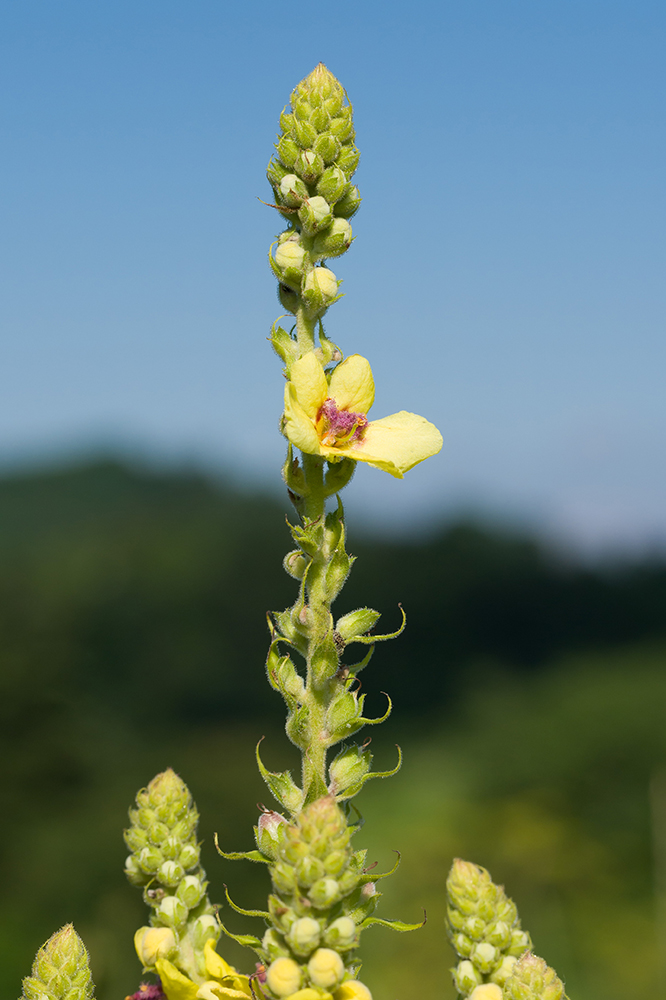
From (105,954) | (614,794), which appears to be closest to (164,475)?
(614,794)

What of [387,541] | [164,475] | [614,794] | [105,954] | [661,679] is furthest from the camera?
[164,475]

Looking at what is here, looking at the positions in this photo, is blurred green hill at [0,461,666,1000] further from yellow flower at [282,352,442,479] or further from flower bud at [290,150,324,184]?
flower bud at [290,150,324,184]

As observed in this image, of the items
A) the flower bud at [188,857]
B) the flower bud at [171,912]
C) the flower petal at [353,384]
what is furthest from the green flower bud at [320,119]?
the flower bud at [171,912]

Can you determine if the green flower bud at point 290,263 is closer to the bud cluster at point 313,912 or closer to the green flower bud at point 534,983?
the bud cluster at point 313,912

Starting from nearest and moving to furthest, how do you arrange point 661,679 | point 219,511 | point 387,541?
point 661,679 < point 387,541 < point 219,511

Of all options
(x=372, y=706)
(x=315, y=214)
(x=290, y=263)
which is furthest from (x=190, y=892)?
(x=372, y=706)

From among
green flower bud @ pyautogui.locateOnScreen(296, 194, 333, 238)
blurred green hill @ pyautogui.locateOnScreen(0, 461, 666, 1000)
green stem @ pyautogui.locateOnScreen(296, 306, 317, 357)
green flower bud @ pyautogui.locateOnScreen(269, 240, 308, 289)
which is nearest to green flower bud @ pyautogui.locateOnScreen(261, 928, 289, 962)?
green stem @ pyautogui.locateOnScreen(296, 306, 317, 357)

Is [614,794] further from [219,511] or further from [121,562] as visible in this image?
[219,511]
